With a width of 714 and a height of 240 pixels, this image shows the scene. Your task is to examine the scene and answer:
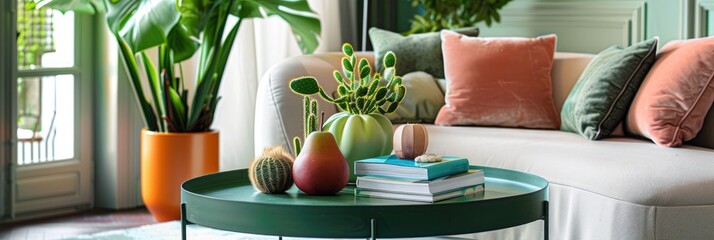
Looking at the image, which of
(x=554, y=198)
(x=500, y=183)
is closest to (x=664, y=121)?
(x=554, y=198)

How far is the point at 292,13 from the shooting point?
13.2ft

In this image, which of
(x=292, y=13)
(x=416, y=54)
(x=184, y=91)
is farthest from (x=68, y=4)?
(x=416, y=54)

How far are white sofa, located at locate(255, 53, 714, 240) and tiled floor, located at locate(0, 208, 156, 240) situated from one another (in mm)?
890

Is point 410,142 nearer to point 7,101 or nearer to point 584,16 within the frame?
point 584,16

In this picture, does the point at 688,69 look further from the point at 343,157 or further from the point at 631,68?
the point at 343,157

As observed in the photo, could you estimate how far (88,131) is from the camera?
4.45 metres

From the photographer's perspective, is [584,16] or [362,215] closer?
[362,215]

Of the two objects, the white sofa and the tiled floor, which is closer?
the white sofa

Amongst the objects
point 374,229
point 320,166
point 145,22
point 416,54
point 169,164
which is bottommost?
point 169,164

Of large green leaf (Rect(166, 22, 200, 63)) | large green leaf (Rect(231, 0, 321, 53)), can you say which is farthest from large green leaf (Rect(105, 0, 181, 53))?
large green leaf (Rect(231, 0, 321, 53))

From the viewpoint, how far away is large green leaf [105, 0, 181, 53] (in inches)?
139

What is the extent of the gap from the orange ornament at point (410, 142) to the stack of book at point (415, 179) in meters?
0.03

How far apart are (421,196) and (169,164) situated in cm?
206

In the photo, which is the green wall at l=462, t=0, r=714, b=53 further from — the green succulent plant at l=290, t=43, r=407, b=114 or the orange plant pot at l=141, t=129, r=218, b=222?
the green succulent plant at l=290, t=43, r=407, b=114
